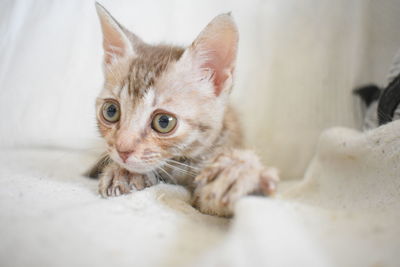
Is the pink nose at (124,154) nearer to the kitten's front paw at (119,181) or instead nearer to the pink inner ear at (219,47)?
the kitten's front paw at (119,181)

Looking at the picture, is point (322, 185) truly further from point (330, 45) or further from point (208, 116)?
point (330, 45)

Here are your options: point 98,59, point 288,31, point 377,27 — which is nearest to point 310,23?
point 288,31

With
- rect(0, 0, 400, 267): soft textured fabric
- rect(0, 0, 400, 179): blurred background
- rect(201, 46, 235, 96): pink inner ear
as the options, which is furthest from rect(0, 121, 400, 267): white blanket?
rect(0, 0, 400, 179): blurred background

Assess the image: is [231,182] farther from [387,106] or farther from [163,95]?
[387,106]

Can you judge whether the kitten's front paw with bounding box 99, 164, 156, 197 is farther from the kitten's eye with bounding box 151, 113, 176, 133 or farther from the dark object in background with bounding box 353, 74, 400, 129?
the dark object in background with bounding box 353, 74, 400, 129

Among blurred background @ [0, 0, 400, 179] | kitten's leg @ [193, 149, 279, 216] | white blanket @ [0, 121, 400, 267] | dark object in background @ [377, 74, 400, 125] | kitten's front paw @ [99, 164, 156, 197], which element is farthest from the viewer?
blurred background @ [0, 0, 400, 179]

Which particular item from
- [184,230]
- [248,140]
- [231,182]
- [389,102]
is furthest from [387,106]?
[184,230]

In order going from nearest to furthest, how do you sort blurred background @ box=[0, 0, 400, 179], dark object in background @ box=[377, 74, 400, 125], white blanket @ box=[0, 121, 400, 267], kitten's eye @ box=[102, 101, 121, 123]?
1. white blanket @ box=[0, 121, 400, 267]
2. kitten's eye @ box=[102, 101, 121, 123]
3. dark object in background @ box=[377, 74, 400, 125]
4. blurred background @ box=[0, 0, 400, 179]

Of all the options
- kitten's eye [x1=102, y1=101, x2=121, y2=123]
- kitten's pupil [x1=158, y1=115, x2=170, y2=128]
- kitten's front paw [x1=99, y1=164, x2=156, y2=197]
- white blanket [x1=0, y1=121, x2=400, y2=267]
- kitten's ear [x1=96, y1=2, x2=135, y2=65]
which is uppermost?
kitten's ear [x1=96, y1=2, x2=135, y2=65]
